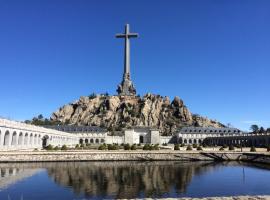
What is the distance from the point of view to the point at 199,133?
154m

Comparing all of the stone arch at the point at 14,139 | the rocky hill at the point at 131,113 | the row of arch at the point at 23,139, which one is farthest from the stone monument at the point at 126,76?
the stone arch at the point at 14,139

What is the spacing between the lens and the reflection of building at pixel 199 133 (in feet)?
496

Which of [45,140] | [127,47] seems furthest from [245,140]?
[127,47]

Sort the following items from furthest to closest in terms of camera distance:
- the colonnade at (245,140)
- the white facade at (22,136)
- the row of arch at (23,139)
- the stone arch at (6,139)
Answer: the colonnade at (245,140) → the stone arch at (6,139) → the row of arch at (23,139) → the white facade at (22,136)

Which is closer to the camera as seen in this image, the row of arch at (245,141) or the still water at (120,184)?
the still water at (120,184)

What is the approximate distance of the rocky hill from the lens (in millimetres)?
174125

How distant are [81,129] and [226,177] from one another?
115m

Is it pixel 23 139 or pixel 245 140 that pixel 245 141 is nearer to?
pixel 245 140

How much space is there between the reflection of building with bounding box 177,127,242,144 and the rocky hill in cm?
1574

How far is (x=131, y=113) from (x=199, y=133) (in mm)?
40176

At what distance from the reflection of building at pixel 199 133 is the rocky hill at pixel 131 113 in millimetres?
15739

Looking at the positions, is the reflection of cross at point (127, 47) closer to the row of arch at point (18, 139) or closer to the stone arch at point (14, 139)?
the row of arch at point (18, 139)

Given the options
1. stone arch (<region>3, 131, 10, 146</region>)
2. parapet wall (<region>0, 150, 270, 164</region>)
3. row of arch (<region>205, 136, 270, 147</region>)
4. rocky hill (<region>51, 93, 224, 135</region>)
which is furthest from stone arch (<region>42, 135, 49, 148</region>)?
rocky hill (<region>51, 93, 224, 135</region>)

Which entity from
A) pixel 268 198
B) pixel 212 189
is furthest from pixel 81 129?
pixel 268 198
